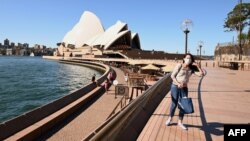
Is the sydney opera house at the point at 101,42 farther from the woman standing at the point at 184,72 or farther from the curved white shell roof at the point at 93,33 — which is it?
the woman standing at the point at 184,72

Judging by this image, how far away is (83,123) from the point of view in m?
13.7

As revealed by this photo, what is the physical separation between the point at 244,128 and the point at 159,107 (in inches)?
242

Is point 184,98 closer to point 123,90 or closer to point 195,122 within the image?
point 195,122

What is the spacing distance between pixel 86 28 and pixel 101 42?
2757cm

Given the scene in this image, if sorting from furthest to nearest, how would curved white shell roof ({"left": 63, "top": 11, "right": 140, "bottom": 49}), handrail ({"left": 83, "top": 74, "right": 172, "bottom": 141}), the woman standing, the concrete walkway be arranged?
1. curved white shell roof ({"left": 63, "top": 11, "right": 140, "bottom": 49})
2. the concrete walkway
3. the woman standing
4. handrail ({"left": 83, "top": 74, "right": 172, "bottom": 141})

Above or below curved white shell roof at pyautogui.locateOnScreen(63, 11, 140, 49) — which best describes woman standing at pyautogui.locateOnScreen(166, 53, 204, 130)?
below

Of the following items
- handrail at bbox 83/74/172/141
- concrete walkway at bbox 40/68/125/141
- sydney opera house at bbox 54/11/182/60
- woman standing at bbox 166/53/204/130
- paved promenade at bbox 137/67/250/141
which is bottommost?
concrete walkway at bbox 40/68/125/141

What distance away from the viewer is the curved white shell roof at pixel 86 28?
151 metres

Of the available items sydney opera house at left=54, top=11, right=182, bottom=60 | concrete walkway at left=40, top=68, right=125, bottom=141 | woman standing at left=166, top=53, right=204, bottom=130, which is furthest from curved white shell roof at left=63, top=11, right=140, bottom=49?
woman standing at left=166, top=53, right=204, bottom=130

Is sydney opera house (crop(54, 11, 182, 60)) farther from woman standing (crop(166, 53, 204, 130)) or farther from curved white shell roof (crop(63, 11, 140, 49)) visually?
woman standing (crop(166, 53, 204, 130))

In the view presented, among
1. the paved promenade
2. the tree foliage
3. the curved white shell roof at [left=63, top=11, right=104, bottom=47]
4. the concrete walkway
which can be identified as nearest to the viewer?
the paved promenade

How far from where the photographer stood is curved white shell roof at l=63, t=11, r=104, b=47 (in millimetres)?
151050

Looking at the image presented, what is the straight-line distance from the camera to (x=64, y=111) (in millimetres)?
14156

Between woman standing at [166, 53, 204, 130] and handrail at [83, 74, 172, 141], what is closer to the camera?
handrail at [83, 74, 172, 141]
